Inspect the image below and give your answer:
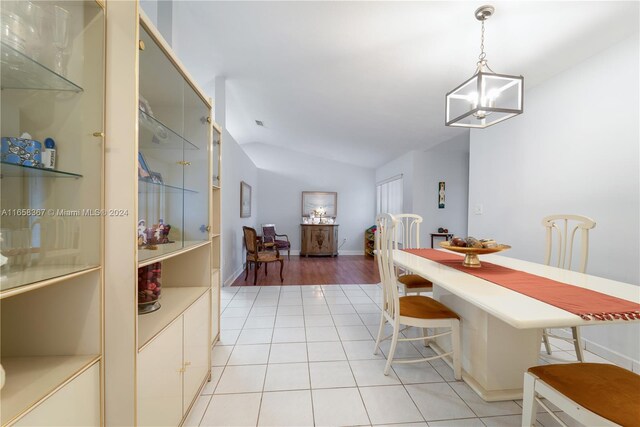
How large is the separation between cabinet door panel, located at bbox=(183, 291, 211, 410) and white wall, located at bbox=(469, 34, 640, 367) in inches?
115

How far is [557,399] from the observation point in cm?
96

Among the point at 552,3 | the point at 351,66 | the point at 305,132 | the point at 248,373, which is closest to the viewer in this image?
the point at 552,3

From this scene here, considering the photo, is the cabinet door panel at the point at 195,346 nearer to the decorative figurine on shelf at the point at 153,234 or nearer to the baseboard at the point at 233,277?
the decorative figurine on shelf at the point at 153,234

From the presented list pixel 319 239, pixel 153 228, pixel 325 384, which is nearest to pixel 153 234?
pixel 153 228

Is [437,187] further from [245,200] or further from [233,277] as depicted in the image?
[233,277]

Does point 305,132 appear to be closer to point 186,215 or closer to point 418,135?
Answer: point 418,135

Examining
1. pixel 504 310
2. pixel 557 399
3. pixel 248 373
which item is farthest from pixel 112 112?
pixel 557 399

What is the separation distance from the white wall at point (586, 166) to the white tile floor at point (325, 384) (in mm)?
787

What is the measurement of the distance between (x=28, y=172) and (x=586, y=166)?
3.37 metres

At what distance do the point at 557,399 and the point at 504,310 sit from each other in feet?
1.21

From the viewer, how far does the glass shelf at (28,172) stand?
0.70 meters

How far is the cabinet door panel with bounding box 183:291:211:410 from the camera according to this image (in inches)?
52.1

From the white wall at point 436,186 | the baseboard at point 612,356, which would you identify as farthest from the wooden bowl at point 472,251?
the white wall at point 436,186

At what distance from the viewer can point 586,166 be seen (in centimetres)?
214
